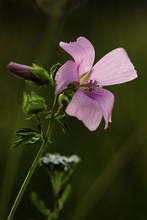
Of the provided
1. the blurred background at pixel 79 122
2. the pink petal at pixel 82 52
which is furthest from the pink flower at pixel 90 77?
the blurred background at pixel 79 122

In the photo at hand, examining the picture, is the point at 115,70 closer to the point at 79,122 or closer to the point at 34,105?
the point at 34,105

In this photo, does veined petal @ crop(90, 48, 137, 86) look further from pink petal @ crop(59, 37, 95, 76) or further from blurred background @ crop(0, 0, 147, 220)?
blurred background @ crop(0, 0, 147, 220)

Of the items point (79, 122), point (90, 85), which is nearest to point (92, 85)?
point (90, 85)

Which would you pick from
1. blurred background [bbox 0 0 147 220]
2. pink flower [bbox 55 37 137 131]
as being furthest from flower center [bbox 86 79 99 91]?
blurred background [bbox 0 0 147 220]

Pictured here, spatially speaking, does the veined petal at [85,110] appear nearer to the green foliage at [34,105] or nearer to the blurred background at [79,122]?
the green foliage at [34,105]
